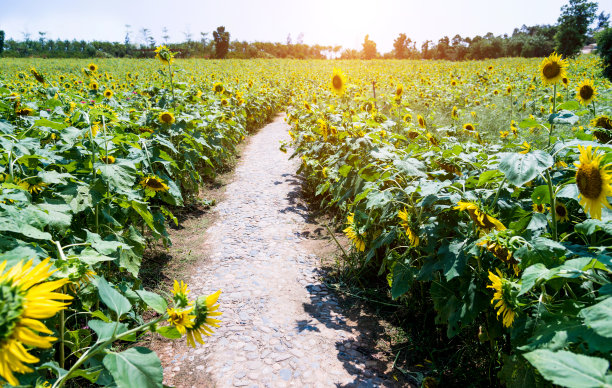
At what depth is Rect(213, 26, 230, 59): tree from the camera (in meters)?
45.2

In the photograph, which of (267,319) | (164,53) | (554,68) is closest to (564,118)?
(554,68)

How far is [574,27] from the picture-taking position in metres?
19.9

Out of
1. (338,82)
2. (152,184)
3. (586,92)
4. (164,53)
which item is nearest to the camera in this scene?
(152,184)

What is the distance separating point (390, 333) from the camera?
8.66 feet

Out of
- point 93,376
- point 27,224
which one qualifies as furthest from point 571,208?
point 27,224

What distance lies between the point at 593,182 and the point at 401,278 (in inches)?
48.0

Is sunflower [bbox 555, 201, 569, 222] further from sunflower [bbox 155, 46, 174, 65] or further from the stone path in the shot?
sunflower [bbox 155, 46, 174, 65]

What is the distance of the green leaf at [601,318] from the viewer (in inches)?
30.1

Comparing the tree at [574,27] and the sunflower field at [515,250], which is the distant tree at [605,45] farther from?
the sunflower field at [515,250]

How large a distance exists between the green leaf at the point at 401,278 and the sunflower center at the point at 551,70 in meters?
1.97

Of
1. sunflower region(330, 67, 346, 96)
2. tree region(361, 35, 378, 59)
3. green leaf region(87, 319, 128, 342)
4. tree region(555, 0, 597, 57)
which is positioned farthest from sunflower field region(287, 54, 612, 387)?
tree region(361, 35, 378, 59)

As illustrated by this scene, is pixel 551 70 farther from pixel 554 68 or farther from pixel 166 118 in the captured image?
pixel 166 118

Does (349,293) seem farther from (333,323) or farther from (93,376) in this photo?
(93,376)

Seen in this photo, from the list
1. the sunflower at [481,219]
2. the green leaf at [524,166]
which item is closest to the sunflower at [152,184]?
the sunflower at [481,219]
